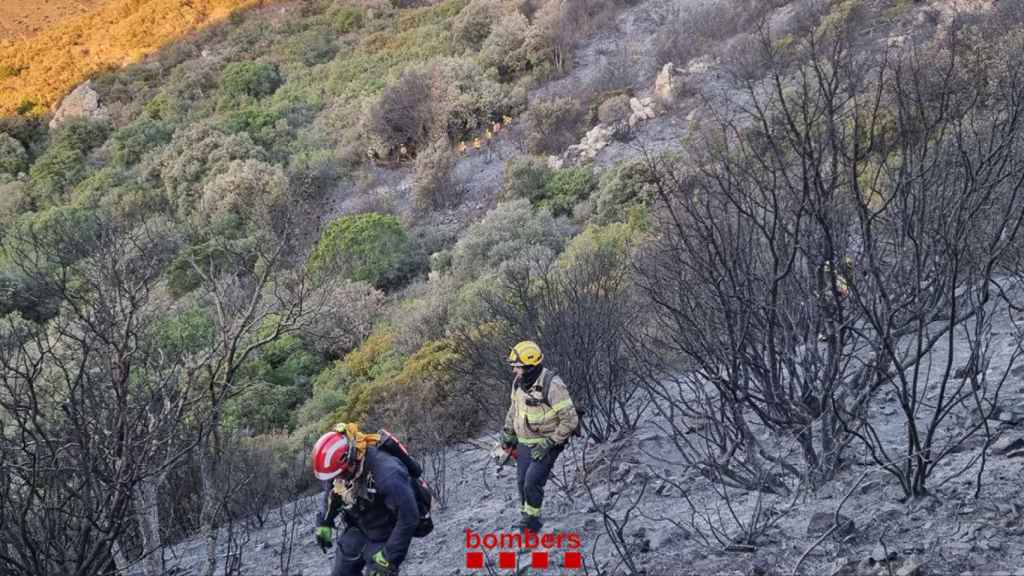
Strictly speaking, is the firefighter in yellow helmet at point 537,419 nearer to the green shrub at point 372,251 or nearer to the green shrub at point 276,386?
the green shrub at point 276,386

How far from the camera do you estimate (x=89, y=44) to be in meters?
48.6

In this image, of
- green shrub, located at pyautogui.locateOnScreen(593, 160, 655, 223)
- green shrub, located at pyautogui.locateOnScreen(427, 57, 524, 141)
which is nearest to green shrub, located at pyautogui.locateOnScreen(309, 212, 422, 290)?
green shrub, located at pyautogui.locateOnScreen(593, 160, 655, 223)


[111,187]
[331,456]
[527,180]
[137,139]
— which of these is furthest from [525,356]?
[137,139]

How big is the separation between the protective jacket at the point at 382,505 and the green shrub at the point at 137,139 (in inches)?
1414

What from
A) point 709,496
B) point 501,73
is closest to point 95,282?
point 709,496

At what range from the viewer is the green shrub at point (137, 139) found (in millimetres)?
36031

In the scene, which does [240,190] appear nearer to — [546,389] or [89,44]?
[546,389]

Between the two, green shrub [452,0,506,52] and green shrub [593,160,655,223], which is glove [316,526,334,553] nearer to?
green shrub [593,160,655,223]

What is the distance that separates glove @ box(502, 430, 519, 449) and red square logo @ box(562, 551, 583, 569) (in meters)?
0.95

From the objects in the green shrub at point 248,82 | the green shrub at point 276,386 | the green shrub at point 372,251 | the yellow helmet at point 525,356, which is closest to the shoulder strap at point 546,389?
the yellow helmet at point 525,356

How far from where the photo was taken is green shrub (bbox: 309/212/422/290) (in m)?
21.1

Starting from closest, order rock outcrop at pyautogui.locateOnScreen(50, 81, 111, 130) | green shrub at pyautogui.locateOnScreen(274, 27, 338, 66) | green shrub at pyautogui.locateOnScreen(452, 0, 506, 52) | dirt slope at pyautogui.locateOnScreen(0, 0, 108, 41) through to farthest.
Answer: green shrub at pyautogui.locateOnScreen(452, 0, 506, 52) < rock outcrop at pyautogui.locateOnScreen(50, 81, 111, 130) < green shrub at pyautogui.locateOnScreen(274, 27, 338, 66) < dirt slope at pyautogui.locateOnScreen(0, 0, 108, 41)

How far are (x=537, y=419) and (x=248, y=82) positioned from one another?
40.0 meters

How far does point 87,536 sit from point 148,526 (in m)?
0.67
